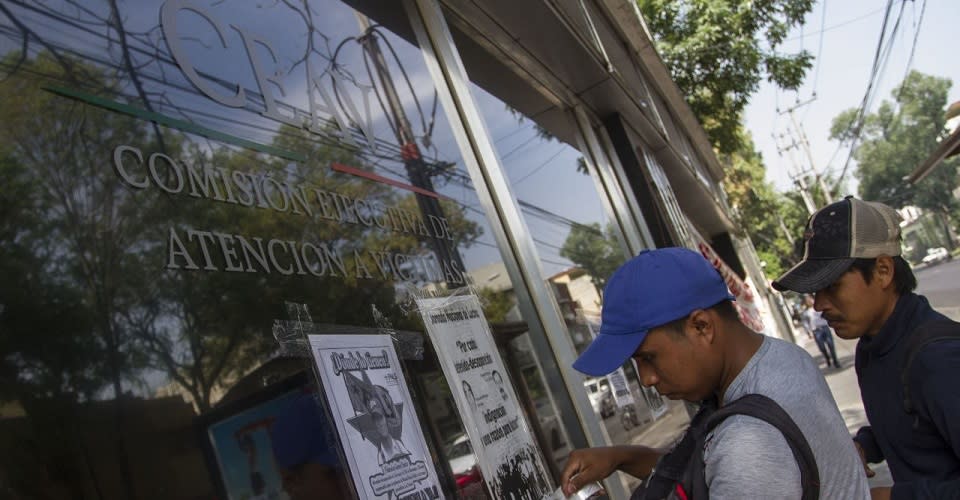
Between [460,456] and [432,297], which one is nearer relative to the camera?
[460,456]

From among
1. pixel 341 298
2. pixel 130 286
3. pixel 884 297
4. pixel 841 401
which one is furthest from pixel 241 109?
pixel 841 401

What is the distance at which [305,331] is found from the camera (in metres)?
1.91

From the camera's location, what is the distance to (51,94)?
1.53m

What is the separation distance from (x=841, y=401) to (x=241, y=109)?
11129mm

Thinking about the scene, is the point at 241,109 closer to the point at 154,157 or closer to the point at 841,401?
the point at 154,157

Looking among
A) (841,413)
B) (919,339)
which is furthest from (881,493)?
(841,413)

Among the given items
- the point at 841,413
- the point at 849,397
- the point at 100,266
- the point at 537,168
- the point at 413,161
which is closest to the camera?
the point at 100,266

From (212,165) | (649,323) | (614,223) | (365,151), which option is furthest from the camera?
(614,223)

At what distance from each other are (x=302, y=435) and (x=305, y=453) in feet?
0.13

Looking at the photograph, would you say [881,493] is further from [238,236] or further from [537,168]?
[537,168]

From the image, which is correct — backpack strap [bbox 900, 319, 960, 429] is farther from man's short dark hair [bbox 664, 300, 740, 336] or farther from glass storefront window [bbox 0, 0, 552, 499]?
glass storefront window [bbox 0, 0, 552, 499]

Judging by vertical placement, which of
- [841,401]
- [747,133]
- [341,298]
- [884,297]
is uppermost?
[747,133]

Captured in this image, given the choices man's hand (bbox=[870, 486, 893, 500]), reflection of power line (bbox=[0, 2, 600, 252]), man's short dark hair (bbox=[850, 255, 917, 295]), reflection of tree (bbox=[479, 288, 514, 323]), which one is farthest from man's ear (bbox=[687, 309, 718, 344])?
reflection of tree (bbox=[479, 288, 514, 323])

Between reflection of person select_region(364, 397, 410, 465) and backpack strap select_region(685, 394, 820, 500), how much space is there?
77 cm
